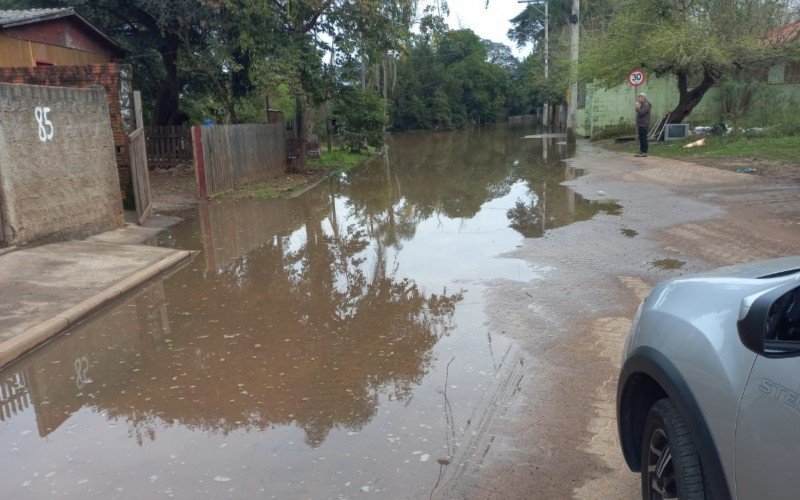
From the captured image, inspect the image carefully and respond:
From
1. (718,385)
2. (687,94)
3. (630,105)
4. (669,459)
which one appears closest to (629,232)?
(669,459)

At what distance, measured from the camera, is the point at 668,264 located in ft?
25.3

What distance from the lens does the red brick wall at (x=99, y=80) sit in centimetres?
1172

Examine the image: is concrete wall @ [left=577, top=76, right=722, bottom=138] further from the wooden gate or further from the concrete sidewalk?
the concrete sidewalk

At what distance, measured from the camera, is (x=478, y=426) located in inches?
163

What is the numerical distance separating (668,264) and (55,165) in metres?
8.18

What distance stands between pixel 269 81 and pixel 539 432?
1404 centimetres

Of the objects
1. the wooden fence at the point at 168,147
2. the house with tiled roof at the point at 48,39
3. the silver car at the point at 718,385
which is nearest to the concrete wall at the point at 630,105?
the wooden fence at the point at 168,147

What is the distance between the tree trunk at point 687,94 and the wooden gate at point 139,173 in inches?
731

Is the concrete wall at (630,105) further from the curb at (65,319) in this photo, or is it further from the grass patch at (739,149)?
the curb at (65,319)

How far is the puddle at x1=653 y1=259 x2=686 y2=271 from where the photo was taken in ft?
24.8

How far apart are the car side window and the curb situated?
17.8 ft

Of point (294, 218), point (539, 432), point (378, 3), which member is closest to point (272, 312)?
point (539, 432)

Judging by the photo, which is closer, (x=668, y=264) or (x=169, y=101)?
(x=668, y=264)

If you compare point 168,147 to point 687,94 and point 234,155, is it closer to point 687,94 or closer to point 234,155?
point 234,155
